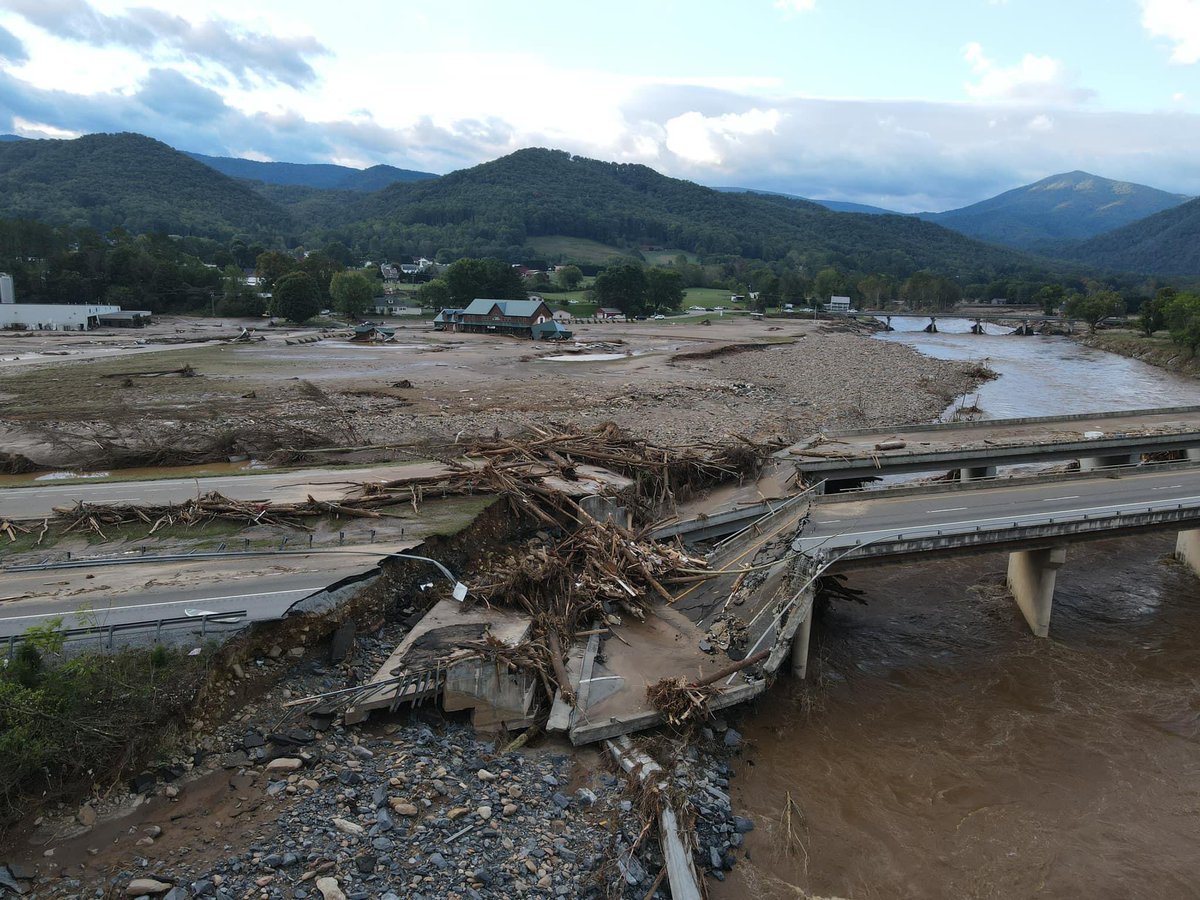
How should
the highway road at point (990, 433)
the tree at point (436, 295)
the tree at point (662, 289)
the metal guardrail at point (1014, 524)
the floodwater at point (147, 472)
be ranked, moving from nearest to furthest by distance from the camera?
the metal guardrail at point (1014, 524) → the floodwater at point (147, 472) → the highway road at point (990, 433) → the tree at point (436, 295) → the tree at point (662, 289)

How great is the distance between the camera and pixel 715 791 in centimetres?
1262

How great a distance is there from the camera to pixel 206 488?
2262 cm

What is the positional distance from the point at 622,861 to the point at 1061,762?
9786 mm

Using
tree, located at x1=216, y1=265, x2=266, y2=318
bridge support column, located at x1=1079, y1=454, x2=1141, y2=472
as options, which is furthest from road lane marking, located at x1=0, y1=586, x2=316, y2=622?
tree, located at x1=216, y1=265, x2=266, y2=318

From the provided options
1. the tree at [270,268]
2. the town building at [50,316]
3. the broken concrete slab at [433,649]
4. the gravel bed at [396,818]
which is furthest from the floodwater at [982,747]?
the tree at [270,268]

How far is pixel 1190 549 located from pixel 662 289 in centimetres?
10804

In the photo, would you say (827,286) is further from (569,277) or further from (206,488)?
(206,488)

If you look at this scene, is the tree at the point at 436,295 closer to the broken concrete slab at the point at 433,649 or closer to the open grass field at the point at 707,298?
the open grass field at the point at 707,298

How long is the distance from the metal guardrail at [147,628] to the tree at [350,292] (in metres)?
97.8

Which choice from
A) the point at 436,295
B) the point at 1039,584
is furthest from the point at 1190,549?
the point at 436,295

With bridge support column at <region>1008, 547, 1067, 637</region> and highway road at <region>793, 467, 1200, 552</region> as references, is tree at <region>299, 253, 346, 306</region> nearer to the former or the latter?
highway road at <region>793, 467, 1200, 552</region>

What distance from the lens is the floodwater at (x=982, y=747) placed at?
12062 mm

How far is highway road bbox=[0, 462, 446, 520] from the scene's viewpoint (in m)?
20.9

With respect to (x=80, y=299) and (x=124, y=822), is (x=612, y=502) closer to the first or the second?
(x=124, y=822)
